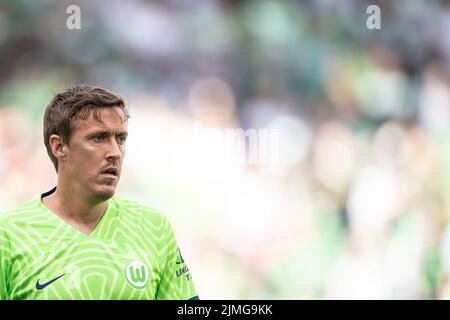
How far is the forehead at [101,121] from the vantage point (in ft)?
6.70

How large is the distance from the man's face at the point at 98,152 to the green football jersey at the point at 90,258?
134 millimetres

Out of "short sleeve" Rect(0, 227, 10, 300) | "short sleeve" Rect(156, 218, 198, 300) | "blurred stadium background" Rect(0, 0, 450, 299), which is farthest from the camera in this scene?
"blurred stadium background" Rect(0, 0, 450, 299)

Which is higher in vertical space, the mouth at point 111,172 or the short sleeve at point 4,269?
the mouth at point 111,172

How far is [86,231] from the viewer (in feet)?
6.82

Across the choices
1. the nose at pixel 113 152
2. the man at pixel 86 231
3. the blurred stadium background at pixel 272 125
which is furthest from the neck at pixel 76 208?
the blurred stadium background at pixel 272 125

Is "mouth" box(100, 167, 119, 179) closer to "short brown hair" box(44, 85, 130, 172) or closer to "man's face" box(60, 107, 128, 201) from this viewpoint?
"man's face" box(60, 107, 128, 201)

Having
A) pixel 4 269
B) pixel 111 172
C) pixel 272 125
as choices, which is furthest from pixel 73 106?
pixel 272 125

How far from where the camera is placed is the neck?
6.84ft

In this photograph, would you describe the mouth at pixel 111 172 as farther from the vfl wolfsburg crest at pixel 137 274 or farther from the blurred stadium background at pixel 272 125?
the blurred stadium background at pixel 272 125

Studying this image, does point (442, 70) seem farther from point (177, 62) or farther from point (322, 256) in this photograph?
point (177, 62)

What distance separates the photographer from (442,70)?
5363 millimetres

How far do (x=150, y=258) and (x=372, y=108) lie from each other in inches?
137

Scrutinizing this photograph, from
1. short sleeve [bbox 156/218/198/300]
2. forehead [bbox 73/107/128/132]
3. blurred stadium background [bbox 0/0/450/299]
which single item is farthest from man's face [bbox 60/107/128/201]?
blurred stadium background [bbox 0/0/450/299]

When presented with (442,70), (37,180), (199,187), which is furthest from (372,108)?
(37,180)
